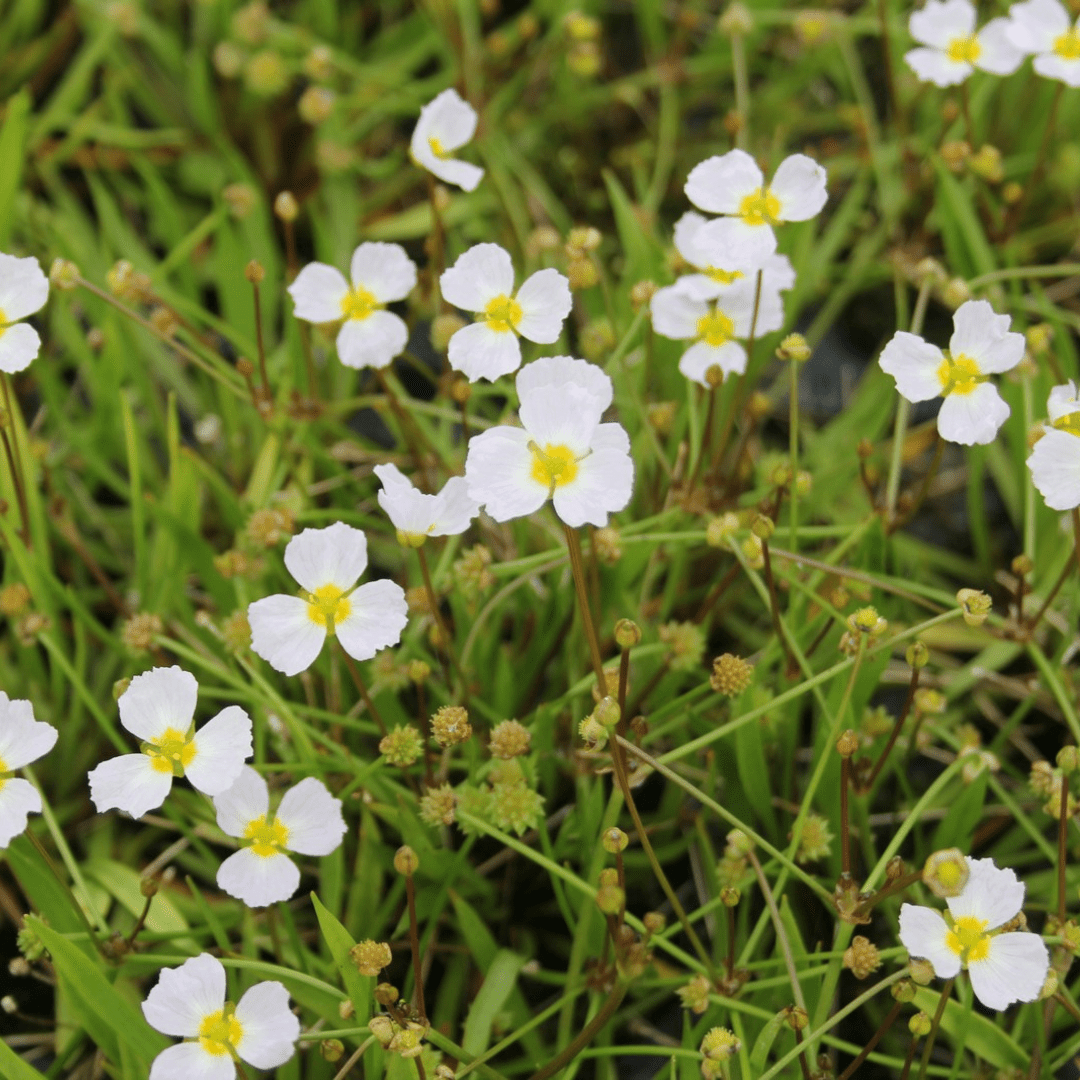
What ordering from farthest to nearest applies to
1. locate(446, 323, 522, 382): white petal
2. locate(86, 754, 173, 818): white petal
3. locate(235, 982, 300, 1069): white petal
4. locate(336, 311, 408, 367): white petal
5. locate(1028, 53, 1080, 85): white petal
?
locate(1028, 53, 1080, 85): white petal < locate(336, 311, 408, 367): white petal < locate(446, 323, 522, 382): white petal < locate(86, 754, 173, 818): white petal < locate(235, 982, 300, 1069): white petal

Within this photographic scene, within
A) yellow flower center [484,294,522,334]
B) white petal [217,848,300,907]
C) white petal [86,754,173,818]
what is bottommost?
white petal [217,848,300,907]

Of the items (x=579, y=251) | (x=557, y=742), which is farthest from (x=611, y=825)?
(x=579, y=251)

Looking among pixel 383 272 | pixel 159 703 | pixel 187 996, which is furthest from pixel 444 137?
pixel 187 996

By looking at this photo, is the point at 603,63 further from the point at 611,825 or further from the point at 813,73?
the point at 611,825

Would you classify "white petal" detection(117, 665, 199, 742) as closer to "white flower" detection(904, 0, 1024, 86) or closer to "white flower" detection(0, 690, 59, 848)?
"white flower" detection(0, 690, 59, 848)

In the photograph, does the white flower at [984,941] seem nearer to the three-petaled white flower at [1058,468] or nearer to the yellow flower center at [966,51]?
the three-petaled white flower at [1058,468]

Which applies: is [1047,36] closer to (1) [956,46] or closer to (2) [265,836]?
A: (1) [956,46]

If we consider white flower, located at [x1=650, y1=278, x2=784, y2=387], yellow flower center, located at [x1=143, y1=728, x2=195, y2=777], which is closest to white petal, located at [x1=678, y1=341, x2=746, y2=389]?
white flower, located at [x1=650, y1=278, x2=784, y2=387]
